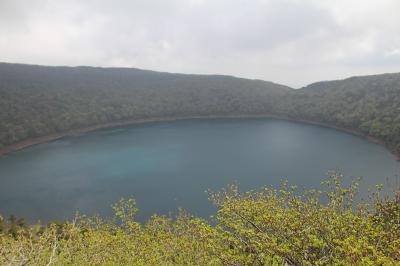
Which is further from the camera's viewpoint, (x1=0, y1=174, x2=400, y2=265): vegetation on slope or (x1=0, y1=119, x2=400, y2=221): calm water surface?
(x1=0, y1=119, x2=400, y2=221): calm water surface

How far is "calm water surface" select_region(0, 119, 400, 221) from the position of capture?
91.2 meters

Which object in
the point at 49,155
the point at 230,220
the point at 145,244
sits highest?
the point at 230,220

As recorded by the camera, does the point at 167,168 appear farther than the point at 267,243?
Yes

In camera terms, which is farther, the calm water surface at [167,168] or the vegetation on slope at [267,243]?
the calm water surface at [167,168]

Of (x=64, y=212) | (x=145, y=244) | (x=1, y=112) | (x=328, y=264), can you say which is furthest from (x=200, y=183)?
(x=1, y=112)

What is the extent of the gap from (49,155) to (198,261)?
13432 centimetres

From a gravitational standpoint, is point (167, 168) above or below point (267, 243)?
below

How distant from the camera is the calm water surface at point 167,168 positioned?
9119cm

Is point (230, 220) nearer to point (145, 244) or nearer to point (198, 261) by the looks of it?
point (198, 261)

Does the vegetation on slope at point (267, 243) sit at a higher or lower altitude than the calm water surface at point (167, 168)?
higher

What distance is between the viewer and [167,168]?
123 meters

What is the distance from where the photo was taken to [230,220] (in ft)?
93.1

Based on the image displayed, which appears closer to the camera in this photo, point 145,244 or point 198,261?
point 198,261

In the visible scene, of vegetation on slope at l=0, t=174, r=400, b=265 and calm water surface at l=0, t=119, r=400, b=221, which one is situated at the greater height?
vegetation on slope at l=0, t=174, r=400, b=265
